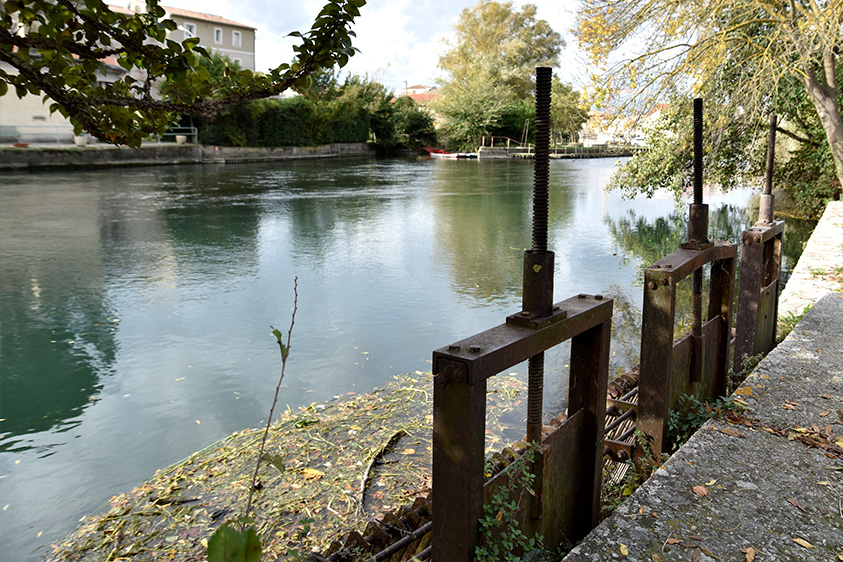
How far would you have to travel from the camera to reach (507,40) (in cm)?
6122

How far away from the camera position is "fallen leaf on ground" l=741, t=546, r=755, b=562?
2.24 meters

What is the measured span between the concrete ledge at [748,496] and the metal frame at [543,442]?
191 mm

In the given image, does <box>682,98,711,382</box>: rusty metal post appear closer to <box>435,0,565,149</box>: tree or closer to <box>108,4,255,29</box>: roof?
<box>435,0,565,149</box>: tree

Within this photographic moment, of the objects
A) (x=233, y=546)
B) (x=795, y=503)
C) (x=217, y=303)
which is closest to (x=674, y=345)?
(x=795, y=503)

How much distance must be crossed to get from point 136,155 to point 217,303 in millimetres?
24355

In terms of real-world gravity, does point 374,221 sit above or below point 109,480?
above

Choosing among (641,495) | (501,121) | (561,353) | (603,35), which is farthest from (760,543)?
(501,121)

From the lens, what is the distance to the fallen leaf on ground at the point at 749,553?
224 cm

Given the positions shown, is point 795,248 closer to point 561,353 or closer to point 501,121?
point 561,353

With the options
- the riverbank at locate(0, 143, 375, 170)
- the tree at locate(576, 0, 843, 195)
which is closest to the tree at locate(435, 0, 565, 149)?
the riverbank at locate(0, 143, 375, 170)

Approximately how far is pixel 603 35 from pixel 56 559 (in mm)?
8868

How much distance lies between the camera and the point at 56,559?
3568 mm

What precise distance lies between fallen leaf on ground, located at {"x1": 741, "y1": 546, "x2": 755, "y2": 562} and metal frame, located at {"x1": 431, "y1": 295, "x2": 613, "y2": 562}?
0.55 meters

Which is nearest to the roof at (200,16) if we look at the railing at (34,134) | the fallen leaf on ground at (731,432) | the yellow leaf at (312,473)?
the railing at (34,134)
